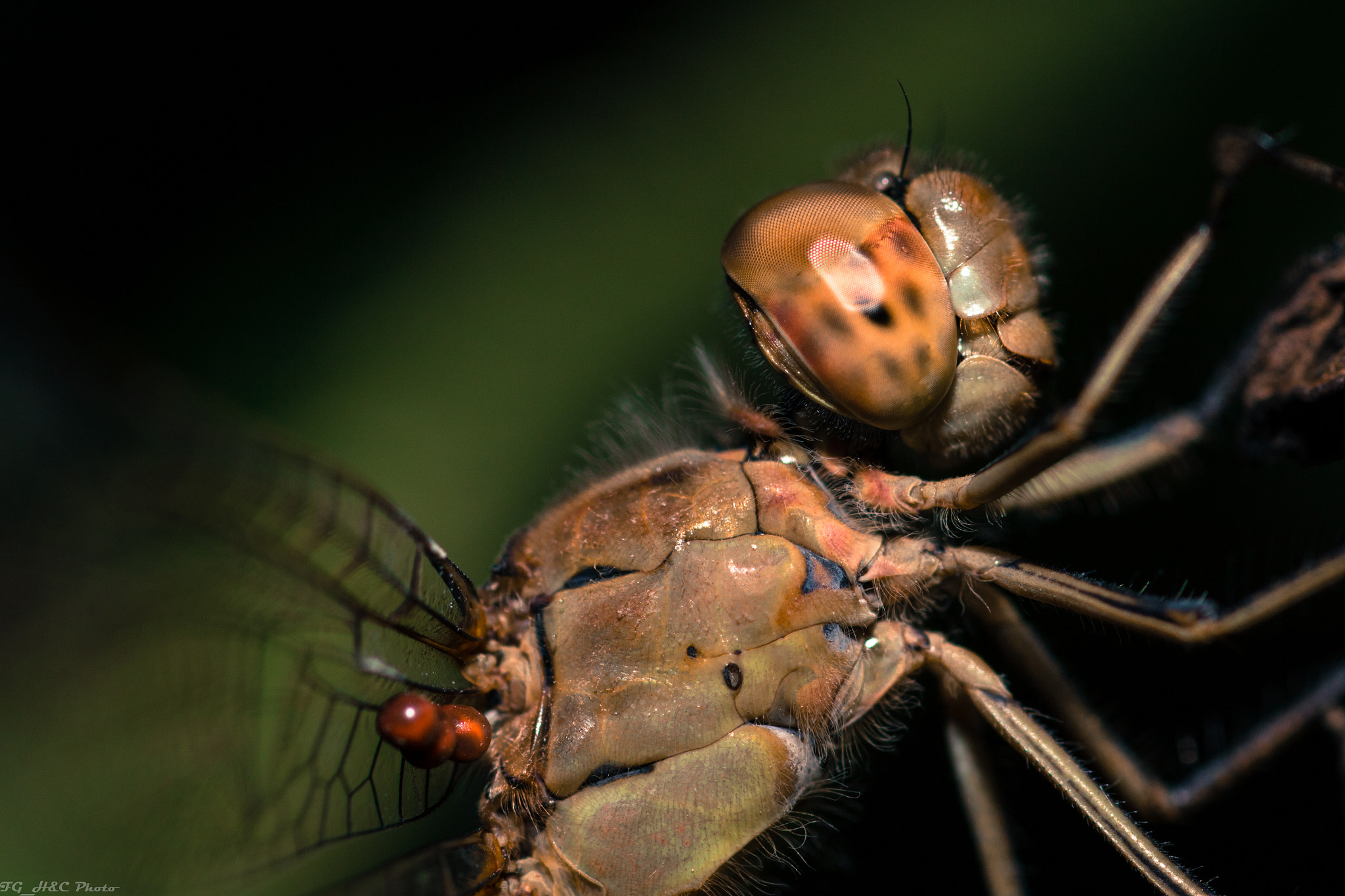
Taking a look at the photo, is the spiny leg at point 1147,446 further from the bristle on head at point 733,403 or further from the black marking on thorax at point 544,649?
the black marking on thorax at point 544,649

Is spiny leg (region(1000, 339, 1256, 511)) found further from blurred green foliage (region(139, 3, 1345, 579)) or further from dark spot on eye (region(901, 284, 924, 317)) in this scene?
dark spot on eye (region(901, 284, 924, 317))

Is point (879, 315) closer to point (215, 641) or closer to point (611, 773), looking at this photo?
point (611, 773)

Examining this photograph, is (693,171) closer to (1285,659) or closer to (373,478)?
(373,478)

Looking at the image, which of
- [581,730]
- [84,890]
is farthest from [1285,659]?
[84,890]

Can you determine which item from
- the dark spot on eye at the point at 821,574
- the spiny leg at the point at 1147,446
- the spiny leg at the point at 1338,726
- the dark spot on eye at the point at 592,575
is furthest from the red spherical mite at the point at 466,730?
the spiny leg at the point at 1338,726

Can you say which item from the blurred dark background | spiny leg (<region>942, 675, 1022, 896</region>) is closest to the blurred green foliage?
the blurred dark background
